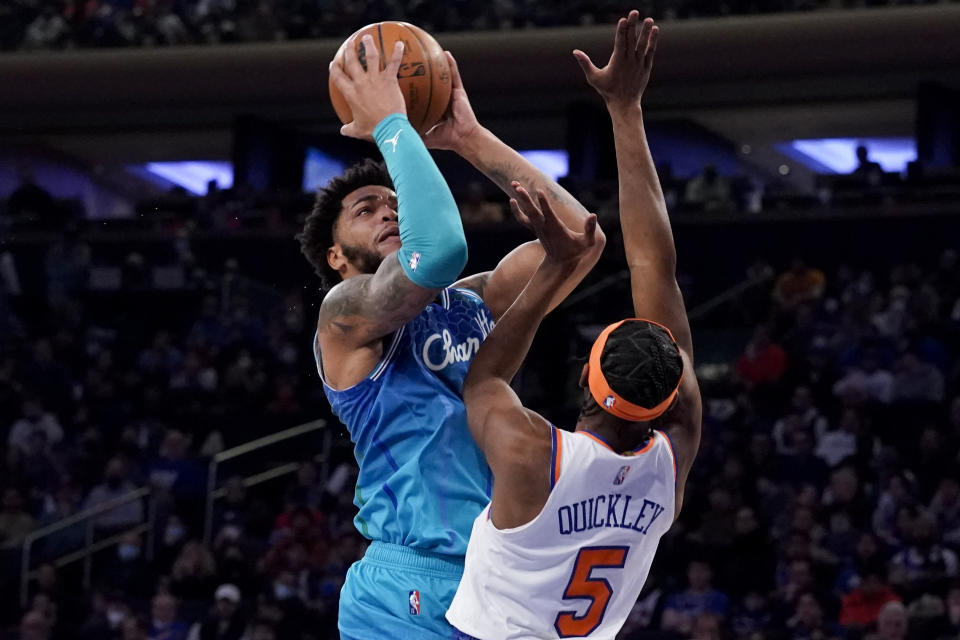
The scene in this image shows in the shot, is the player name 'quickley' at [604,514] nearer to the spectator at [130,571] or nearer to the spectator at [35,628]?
the spectator at [35,628]

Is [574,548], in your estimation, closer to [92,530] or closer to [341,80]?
[341,80]

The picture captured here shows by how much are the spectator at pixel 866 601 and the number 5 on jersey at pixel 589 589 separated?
702 cm

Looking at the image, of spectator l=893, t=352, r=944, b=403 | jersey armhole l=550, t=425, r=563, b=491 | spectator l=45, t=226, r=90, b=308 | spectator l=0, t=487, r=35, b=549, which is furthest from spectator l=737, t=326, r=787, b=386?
jersey armhole l=550, t=425, r=563, b=491

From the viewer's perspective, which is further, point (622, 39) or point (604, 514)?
point (622, 39)

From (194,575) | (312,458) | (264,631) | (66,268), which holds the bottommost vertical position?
(264,631)

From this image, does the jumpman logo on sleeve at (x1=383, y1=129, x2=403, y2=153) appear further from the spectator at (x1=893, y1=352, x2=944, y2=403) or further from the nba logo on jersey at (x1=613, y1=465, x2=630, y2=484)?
the spectator at (x1=893, y1=352, x2=944, y2=403)

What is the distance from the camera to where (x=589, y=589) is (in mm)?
3500

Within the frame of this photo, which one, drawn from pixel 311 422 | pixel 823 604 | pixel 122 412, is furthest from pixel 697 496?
pixel 122 412

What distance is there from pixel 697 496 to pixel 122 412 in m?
7.41

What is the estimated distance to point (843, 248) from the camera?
16.1 m

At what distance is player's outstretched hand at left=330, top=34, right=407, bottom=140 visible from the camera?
3818mm

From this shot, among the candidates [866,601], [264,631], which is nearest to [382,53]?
[866,601]

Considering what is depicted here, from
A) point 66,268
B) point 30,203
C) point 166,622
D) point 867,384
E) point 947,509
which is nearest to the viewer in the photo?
point 947,509

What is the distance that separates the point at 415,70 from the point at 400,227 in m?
0.61
